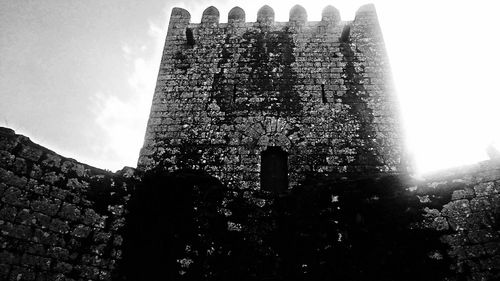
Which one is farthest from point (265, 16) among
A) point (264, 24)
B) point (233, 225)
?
point (233, 225)

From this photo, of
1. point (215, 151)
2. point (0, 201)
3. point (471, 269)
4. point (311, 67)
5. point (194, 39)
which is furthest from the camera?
point (194, 39)

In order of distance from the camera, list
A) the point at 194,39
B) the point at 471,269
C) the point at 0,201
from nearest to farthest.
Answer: the point at 471,269
the point at 0,201
the point at 194,39

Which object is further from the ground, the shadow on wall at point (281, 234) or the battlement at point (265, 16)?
the battlement at point (265, 16)

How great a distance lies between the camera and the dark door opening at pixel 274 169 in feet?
23.2

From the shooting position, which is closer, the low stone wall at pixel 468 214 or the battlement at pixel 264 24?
the low stone wall at pixel 468 214

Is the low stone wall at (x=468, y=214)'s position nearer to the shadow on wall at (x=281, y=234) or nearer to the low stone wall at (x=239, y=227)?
the low stone wall at (x=239, y=227)

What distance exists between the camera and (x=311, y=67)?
8438mm

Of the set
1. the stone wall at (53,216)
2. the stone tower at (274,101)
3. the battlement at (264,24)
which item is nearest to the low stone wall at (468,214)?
the stone tower at (274,101)

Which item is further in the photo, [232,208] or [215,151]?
[215,151]

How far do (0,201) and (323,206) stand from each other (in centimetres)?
370

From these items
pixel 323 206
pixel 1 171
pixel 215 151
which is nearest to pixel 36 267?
pixel 1 171

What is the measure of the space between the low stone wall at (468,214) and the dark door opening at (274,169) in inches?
125

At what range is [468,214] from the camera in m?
3.96

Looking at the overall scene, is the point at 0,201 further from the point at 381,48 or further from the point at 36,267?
the point at 381,48
